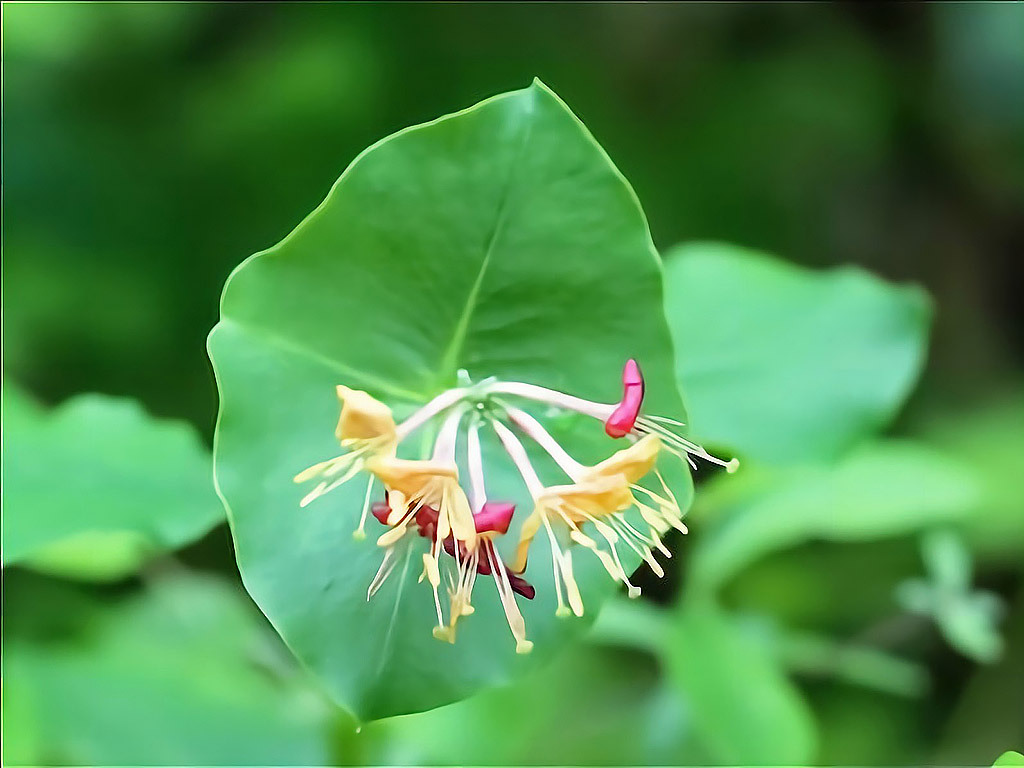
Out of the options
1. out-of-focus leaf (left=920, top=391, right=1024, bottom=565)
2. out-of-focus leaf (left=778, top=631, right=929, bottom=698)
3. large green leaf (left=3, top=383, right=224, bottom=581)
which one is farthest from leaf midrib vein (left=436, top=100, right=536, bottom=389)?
out-of-focus leaf (left=920, top=391, right=1024, bottom=565)

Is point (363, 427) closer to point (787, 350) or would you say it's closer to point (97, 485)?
point (97, 485)

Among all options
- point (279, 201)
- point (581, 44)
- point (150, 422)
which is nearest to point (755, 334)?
point (150, 422)

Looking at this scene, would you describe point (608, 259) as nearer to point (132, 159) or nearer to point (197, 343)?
point (197, 343)

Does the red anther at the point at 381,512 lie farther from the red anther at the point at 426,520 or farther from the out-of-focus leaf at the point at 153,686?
the out-of-focus leaf at the point at 153,686

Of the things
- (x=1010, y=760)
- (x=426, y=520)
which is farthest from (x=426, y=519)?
(x=1010, y=760)

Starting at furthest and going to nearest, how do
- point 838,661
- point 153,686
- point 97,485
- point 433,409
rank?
point 838,661 → point 153,686 → point 97,485 → point 433,409
